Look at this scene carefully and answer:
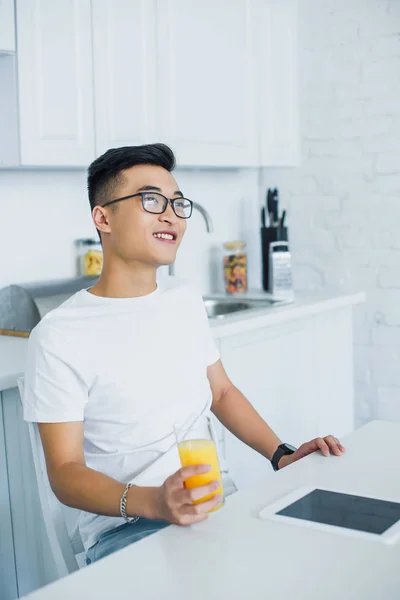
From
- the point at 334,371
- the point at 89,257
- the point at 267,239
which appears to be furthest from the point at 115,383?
the point at 267,239

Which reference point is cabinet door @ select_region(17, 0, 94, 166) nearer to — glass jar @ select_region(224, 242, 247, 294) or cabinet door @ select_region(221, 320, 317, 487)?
cabinet door @ select_region(221, 320, 317, 487)

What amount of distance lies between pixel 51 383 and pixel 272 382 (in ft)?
5.21

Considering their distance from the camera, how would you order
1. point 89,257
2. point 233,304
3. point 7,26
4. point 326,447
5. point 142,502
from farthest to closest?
point 233,304, point 89,257, point 7,26, point 326,447, point 142,502

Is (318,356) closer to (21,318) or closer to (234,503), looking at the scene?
(21,318)

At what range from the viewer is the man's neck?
1.72 meters

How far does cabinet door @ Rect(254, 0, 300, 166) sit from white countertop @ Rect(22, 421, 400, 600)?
2.27m

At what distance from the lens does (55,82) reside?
244 cm

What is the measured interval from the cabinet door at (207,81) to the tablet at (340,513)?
1795 mm

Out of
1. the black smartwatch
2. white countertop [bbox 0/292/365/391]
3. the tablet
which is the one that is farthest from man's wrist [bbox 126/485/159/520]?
white countertop [bbox 0/292/365/391]

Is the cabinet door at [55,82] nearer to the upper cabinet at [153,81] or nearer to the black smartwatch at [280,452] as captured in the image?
the upper cabinet at [153,81]

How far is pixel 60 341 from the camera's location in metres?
1.56

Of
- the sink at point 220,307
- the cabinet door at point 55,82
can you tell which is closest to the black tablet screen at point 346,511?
the cabinet door at point 55,82

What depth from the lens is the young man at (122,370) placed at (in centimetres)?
150

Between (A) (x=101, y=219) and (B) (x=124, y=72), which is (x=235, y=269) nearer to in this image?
(B) (x=124, y=72)
